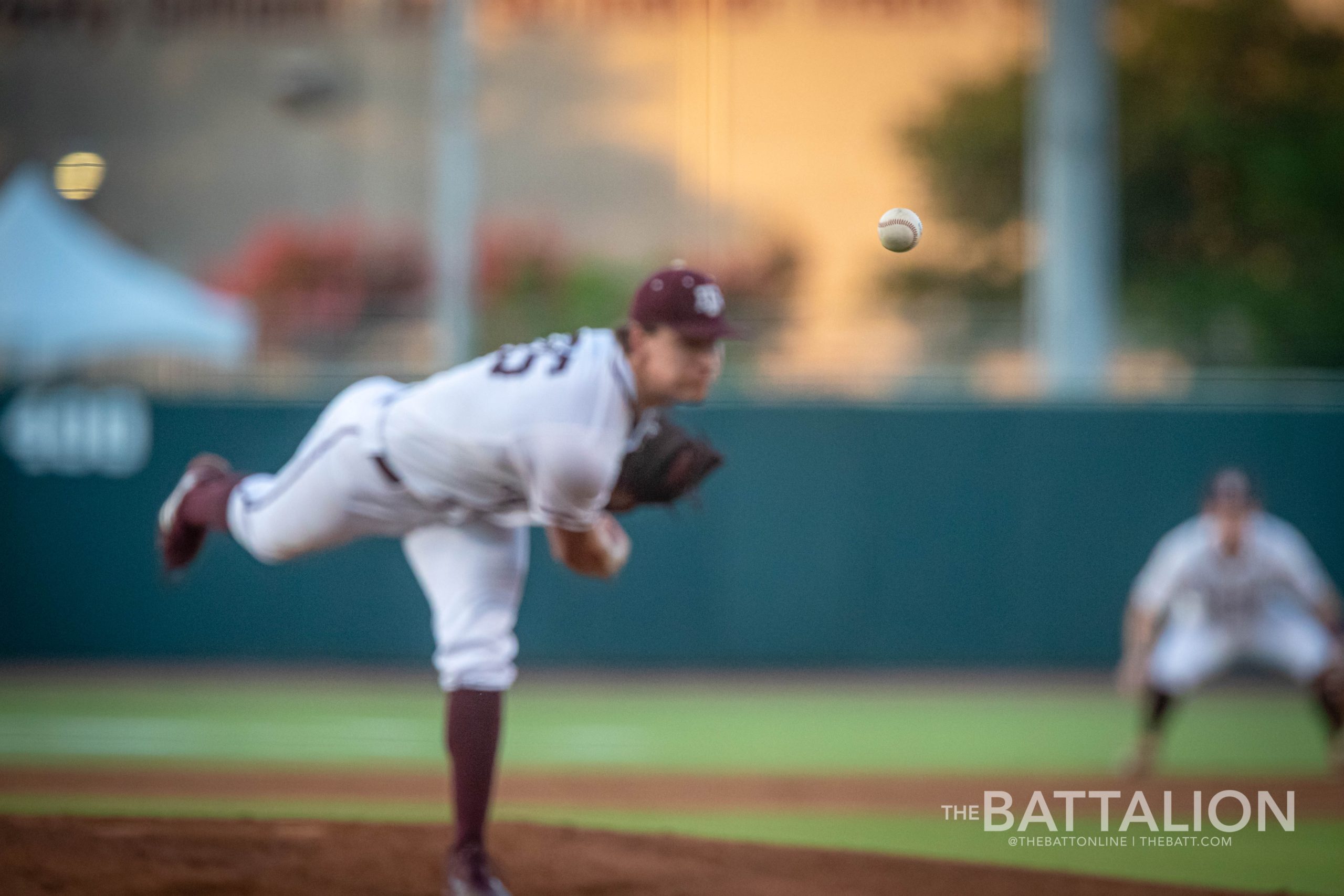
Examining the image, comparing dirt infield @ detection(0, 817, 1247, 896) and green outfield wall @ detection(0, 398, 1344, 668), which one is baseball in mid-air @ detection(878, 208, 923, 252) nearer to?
dirt infield @ detection(0, 817, 1247, 896)

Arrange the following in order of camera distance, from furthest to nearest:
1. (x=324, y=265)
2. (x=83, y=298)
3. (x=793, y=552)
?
(x=324, y=265) → (x=83, y=298) → (x=793, y=552)

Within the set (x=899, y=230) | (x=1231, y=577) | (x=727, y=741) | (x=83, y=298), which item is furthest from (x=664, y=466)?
(x=83, y=298)

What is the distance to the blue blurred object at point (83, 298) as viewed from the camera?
12383 millimetres

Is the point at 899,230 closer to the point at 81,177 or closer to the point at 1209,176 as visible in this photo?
the point at 81,177

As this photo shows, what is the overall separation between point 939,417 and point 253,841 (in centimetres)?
692

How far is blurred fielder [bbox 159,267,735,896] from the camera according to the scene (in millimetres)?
3801

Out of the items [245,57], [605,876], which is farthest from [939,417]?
[245,57]

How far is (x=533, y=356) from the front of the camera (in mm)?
3996

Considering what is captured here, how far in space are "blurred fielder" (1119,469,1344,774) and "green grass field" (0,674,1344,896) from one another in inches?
16.4

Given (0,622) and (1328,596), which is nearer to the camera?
(1328,596)

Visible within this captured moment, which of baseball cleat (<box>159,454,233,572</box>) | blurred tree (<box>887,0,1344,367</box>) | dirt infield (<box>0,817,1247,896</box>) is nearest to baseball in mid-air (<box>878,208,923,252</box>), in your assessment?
dirt infield (<box>0,817,1247,896</box>)

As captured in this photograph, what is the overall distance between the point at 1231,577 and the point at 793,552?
135 inches

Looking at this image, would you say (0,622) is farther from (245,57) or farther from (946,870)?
(245,57)

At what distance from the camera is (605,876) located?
14.4ft
